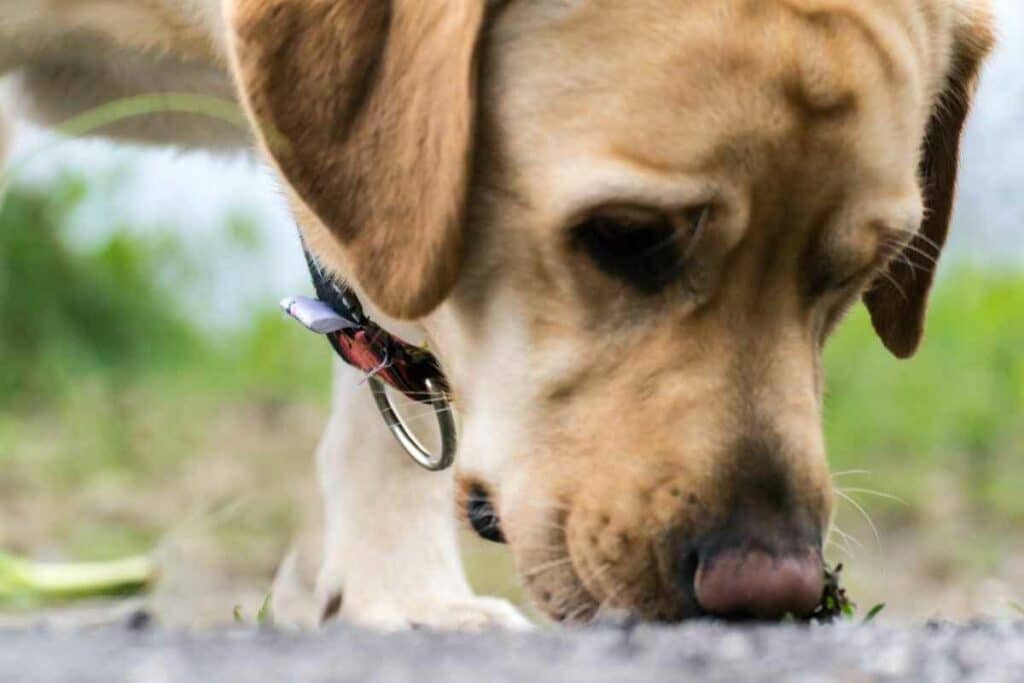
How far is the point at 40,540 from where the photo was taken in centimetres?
503

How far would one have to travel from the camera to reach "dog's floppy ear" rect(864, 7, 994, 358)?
3.10 m

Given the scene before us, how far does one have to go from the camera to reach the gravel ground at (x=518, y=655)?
1680mm

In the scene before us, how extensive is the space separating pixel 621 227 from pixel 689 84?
8.7 inches

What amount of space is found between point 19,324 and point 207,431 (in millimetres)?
890

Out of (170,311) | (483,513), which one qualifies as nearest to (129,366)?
(170,311)

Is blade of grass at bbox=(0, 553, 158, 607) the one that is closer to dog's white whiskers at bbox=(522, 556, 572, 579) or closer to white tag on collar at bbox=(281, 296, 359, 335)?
white tag on collar at bbox=(281, 296, 359, 335)

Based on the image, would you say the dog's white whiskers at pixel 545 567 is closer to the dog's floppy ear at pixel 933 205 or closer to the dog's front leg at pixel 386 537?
the dog's front leg at pixel 386 537

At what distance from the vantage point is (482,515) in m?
2.73

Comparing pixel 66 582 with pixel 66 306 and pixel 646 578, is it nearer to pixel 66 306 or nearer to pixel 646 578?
pixel 646 578

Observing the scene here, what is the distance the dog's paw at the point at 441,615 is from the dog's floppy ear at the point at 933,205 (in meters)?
0.87

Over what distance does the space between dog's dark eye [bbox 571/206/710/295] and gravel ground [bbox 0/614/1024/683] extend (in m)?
0.63

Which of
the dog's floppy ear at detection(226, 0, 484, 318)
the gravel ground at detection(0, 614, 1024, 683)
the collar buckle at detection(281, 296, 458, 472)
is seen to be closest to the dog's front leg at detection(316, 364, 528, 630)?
the collar buckle at detection(281, 296, 458, 472)

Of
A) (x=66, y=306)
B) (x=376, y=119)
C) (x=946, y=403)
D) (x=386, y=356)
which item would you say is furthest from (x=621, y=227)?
(x=66, y=306)

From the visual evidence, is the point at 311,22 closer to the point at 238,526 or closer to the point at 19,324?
the point at 238,526
